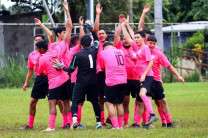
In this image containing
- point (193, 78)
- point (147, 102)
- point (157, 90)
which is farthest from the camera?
point (193, 78)

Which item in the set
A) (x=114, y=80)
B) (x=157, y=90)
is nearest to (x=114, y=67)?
(x=114, y=80)

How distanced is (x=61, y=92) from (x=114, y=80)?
1.20m

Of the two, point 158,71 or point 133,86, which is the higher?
point 158,71

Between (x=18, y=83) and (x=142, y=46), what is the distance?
12.7 metres

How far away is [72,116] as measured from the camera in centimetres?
1062

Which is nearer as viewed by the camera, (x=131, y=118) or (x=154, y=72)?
(x=154, y=72)

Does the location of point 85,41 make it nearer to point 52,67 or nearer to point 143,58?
point 52,67

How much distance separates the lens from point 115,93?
34.8ft

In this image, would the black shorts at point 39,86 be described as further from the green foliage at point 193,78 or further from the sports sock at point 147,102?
the green foliage at point 193,78

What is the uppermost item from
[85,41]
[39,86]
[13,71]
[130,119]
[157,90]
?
[85,41]

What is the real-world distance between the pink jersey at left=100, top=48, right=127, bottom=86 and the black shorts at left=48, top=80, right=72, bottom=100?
3.11 ft

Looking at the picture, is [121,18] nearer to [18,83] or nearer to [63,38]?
[63,38]

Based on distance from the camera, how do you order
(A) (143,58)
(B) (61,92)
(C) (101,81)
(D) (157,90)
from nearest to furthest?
1. (A) (143,58)
2. (B) (61,92)
3. (D) (157,90)
4. (C) (101,81)

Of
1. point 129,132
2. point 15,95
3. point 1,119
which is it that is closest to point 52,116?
point 129,132
